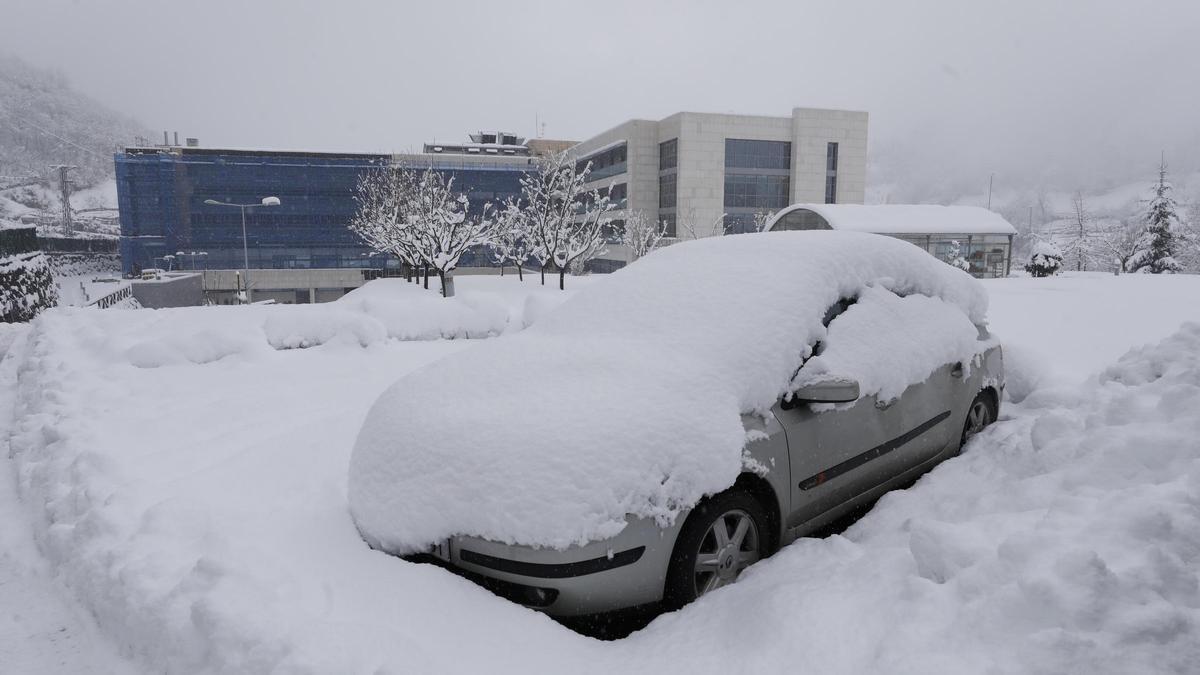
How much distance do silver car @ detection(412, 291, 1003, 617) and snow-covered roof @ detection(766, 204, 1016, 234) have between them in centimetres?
3063

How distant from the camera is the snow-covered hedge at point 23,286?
70.8ft

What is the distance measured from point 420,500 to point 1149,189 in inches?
2370

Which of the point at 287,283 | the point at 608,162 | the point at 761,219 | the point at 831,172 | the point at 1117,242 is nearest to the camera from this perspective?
the point at 761,219

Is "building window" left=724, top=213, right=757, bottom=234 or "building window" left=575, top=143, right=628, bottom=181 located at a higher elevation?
"building window" left=575, top=143, right=628, bottom=181

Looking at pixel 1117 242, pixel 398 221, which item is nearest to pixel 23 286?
pixel 398 221

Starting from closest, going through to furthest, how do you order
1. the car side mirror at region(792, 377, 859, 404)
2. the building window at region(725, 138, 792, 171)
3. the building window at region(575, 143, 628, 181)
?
1. the car side mirror at region(792, 377, 859, 404)
2. the building window at region(725, 138, 792, 171)
3. the building window at region(575, 143, 628, 181)

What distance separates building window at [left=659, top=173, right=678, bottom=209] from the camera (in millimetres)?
62938

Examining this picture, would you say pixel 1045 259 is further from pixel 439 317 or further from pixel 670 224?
pixel 439 317

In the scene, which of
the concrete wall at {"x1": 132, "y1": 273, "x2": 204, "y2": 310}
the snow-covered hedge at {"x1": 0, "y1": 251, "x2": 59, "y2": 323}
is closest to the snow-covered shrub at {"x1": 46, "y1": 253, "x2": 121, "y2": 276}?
the concrete wall at {"x1": 132, "y1": 273, "x2": 204, "y2": 310}

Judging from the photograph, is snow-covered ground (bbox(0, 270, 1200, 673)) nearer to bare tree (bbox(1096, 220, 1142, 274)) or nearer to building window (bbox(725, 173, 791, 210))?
building window (bbox(725, 173, 791, 210))

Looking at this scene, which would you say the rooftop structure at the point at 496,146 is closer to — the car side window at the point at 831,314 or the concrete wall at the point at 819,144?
the concrete wall at the point at 819,144

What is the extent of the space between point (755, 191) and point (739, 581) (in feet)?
207

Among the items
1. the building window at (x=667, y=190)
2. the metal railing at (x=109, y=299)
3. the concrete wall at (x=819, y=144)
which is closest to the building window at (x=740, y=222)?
the concrete wall at (x=819, y=144)

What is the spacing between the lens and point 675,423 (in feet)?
10.0
